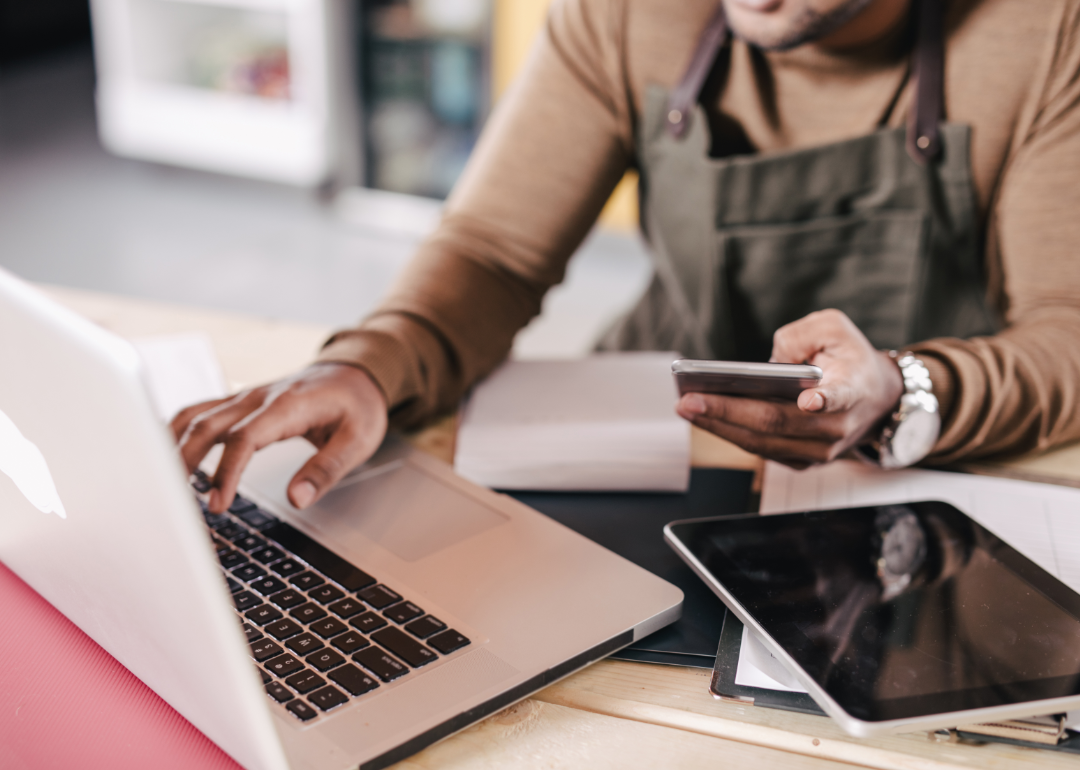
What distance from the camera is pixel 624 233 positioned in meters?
2.86

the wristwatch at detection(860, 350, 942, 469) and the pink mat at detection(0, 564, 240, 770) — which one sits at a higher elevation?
the wristwatch at detection(860, 350, 942, 469)

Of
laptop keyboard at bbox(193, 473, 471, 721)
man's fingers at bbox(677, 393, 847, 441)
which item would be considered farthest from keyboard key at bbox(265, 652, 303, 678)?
man's fingers at bbox(677, 393, 847, 441)

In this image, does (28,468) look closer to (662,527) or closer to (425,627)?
(425,627)

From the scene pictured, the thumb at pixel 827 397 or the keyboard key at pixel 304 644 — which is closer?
the keyboard key at pixel 304 644

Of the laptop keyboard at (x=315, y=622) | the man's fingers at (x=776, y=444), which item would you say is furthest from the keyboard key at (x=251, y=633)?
the man's fingers at (x=776, y=444)

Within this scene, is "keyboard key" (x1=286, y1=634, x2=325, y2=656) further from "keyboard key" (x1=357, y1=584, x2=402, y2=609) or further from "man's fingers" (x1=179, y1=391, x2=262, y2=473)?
"man's fingers" (x1=179, y1=391, x2=262, y2=473)

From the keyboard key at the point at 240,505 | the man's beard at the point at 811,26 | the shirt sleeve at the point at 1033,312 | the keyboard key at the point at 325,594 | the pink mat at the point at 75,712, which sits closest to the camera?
the pink mat at the point at 75,712

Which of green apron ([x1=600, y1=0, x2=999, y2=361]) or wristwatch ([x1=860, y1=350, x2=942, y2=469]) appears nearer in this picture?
wristwatch ([x1=860, y1=350, x2=942, y2=469])

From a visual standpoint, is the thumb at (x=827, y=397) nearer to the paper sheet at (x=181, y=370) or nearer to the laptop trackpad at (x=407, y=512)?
the laptop trackpad at (x=407, y=512)

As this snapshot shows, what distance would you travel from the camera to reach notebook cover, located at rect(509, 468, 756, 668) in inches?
22.0

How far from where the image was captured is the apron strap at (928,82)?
0.93 metres

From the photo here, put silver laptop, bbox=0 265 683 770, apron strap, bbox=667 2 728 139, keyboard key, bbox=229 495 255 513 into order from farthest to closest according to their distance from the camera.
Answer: apron strap, bbox=667 2 728 139, keyboard key, bbox=229 495 255 513, silver laptop, bbox=0 265 683 770

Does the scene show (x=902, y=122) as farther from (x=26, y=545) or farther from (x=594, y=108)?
(x=26, y=545)

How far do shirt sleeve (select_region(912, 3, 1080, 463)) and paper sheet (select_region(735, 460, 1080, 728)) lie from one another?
0.14 ft
